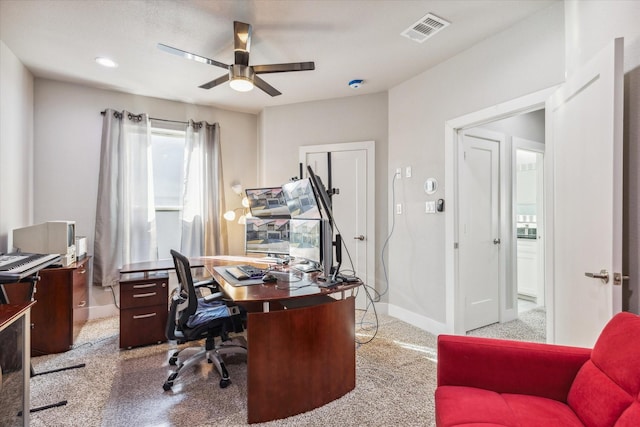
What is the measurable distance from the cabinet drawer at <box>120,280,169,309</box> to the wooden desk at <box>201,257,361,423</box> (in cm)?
111

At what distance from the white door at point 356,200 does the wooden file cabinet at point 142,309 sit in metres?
2.04

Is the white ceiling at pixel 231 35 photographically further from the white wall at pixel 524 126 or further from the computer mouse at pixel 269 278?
the computer mouse at pixel 269 278

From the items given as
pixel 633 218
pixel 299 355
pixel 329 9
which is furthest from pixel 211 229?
pixel 633 218

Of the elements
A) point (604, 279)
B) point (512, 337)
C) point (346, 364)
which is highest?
point (604, 279)

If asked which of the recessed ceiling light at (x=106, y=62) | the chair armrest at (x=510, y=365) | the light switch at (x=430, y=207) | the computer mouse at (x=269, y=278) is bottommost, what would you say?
the chair armrest at (x=510, y=365)

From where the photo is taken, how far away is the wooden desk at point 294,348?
1699 millimetres

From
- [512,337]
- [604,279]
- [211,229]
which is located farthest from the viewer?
[211,229]

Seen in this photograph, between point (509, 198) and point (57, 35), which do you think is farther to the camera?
point (509, 198)

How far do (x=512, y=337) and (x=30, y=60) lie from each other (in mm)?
5447

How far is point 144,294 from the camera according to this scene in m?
2.64

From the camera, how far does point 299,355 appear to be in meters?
1.79

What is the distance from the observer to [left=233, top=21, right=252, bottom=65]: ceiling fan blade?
2.24 meters

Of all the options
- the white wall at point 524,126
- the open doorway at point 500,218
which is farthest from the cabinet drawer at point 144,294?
the white wall at point 524,126

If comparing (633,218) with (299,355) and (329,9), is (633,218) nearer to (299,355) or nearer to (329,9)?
(299,355)
